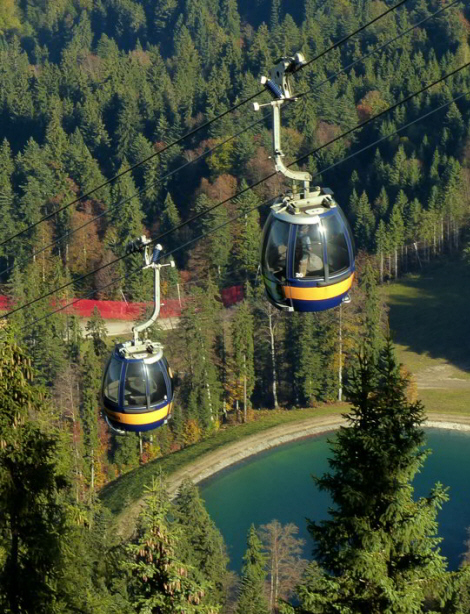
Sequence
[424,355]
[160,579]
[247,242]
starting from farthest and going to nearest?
1. [247,242]
2. [424,355]
3. [160,579]

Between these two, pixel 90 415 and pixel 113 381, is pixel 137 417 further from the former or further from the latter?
pixel 90 415

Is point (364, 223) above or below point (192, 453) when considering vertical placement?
below

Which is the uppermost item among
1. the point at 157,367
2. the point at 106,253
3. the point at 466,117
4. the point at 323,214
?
the point at 323,214

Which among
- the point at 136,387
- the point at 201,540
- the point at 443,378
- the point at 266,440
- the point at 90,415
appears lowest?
the point at 443,378

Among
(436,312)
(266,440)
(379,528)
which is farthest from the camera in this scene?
(436,312)

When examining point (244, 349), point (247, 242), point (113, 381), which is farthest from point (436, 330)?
point (113, 381)

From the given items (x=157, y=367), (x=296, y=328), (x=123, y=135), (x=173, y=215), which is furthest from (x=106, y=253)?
(x=157, y=367)

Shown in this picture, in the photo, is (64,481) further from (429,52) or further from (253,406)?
(429,52)
